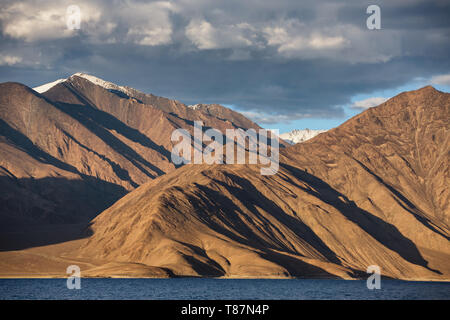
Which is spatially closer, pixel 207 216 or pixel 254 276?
pixel 254 276

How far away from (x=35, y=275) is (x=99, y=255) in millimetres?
31119

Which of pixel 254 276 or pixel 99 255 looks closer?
pixel 254 276

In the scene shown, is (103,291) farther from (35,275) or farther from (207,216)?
(207,216)
